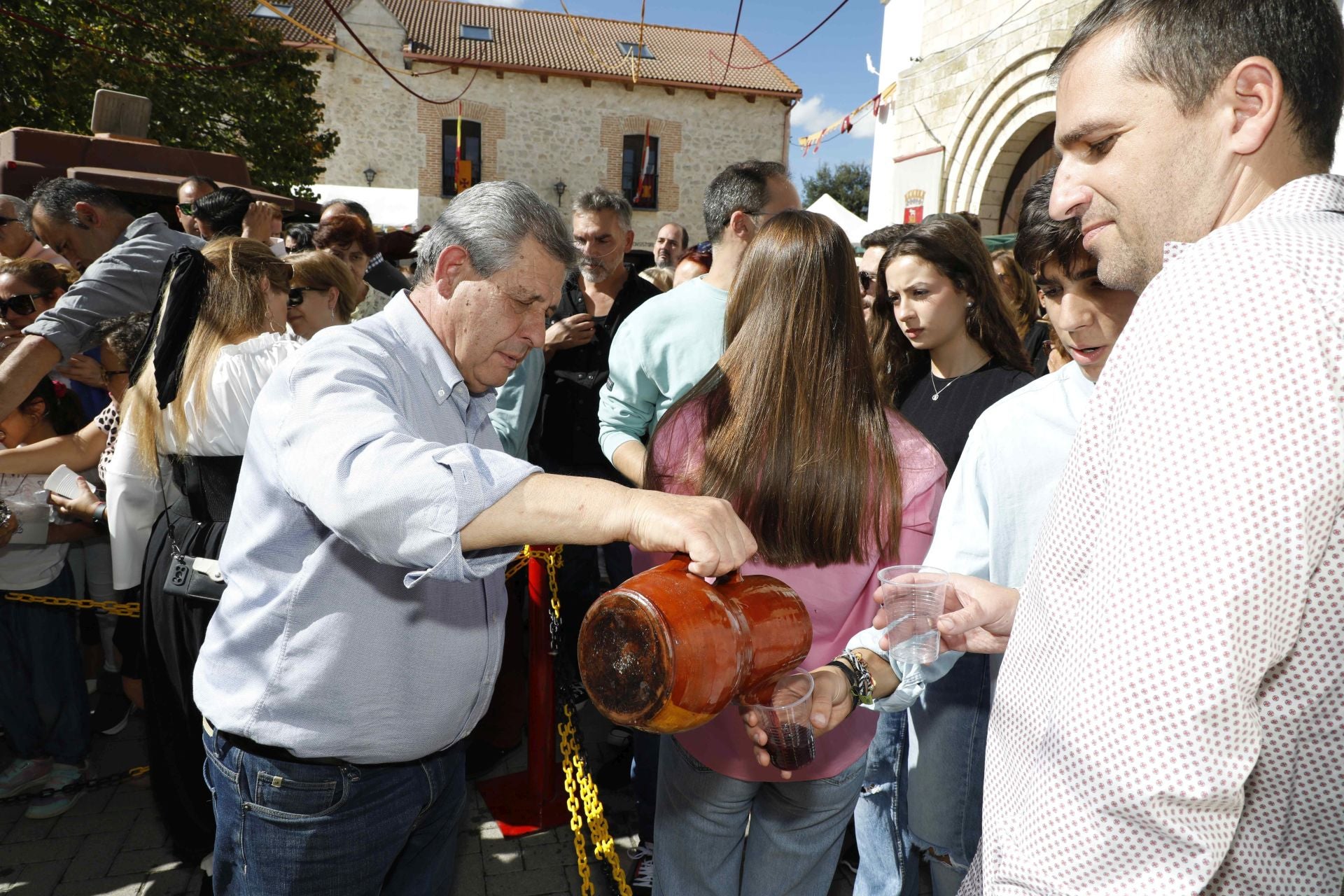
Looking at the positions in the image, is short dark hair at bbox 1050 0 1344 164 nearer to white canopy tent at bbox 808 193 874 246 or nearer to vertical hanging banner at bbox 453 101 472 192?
white canopy tent at bbox 808 193 874 246

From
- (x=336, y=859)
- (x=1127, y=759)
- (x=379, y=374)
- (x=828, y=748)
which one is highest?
(x=379, y=374)

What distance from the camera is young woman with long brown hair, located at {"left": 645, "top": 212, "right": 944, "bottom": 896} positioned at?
1965 mm

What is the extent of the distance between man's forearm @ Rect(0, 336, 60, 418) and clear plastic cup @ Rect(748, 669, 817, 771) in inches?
136

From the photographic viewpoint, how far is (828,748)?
6.56 ft

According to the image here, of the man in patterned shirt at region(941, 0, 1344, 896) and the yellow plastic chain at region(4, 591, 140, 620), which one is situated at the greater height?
the man in patterned shirt at region(941, 0, 1344, 896)

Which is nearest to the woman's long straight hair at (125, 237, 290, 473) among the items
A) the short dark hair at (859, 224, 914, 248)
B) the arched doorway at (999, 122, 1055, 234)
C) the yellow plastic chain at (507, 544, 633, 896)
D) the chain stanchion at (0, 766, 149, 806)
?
the chain stanchion at (0, 766, 149, 806)

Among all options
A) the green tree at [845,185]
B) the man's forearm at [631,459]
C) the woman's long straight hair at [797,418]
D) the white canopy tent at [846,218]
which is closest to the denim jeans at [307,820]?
the woman's long straight hair at [797,418]

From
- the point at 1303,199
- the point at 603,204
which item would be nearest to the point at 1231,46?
the point at 1303,199

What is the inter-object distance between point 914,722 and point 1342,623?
1.71m

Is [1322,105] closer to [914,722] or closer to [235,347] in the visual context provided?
[914,722]

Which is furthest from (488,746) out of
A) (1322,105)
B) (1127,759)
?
(1322,105)

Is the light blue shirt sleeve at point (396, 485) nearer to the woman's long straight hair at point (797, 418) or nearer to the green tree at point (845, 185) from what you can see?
the woman's long straight hair at point (797, 418)

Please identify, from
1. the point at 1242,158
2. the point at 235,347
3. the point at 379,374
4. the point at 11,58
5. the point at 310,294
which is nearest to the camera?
the point at 1242,158

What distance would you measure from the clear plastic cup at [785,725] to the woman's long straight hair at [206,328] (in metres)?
2.15
